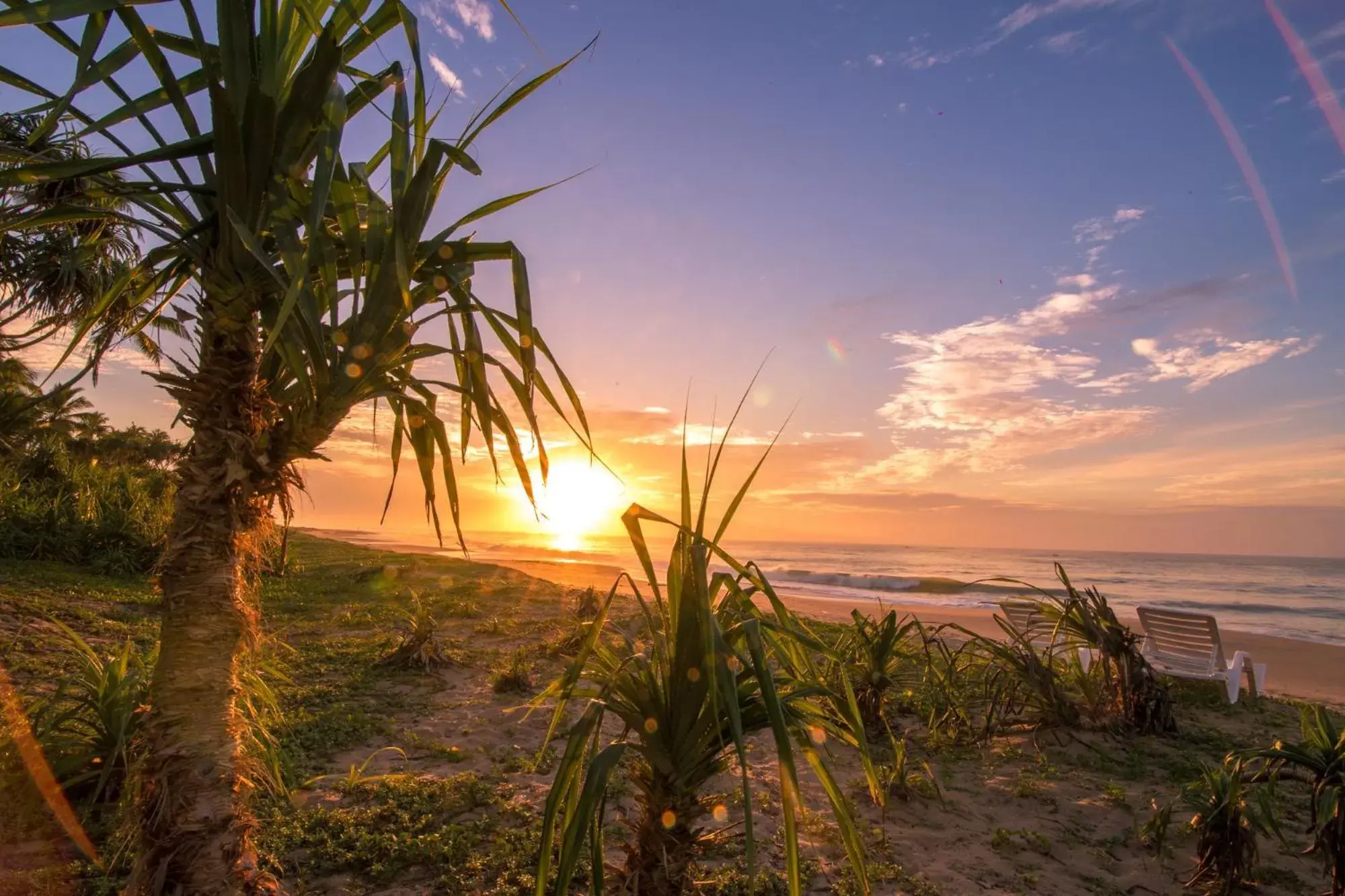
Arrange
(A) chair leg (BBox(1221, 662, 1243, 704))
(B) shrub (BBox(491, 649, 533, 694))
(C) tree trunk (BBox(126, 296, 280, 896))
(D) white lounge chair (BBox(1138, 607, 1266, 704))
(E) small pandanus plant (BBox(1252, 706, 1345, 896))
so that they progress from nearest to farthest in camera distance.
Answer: (C) tree trunk (BBox(126, 296, 280, 896)) < (E) small pandanus plant (BBox(1252, 706, 1345, 896)) < (B) shrub (BBox(491, 649, 533, 694)) < (A) chair leg (BBox(1221, 662, 1243, 704)) < (D) white lounge chair (BBox(1138, 607, 1266, 704))

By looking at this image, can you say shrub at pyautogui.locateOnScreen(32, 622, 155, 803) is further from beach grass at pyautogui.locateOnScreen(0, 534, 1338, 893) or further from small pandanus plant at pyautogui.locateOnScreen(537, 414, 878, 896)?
small pandanus plant at pyautogui.locateOnScreen(537, 414, 878, 896)

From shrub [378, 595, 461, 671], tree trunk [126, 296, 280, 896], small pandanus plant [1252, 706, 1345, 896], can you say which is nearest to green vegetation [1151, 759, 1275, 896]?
small pandanus plant [1252, 706, 1345, 896]

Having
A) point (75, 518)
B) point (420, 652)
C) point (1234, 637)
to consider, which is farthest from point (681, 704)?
point (1234, 637)

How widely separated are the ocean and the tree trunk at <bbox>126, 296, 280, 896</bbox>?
29.1 feet

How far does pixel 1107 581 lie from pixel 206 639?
130 ft

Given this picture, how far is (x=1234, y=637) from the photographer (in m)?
14.7

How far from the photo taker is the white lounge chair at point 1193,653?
267 inches

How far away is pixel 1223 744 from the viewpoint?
5320 millimetres

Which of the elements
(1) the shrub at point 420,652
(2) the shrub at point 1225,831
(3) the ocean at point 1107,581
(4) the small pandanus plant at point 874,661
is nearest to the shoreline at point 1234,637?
(4) the small pandanus plant at point 874,661

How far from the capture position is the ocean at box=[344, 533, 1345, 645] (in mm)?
21531


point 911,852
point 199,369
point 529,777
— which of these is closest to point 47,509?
point 529,777

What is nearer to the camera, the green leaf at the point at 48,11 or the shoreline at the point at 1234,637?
the green leaf at the point at 48,11

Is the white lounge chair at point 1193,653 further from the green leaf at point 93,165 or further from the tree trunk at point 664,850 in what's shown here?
the green leaf at point 93,165

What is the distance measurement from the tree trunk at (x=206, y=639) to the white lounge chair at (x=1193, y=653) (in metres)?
7.51
